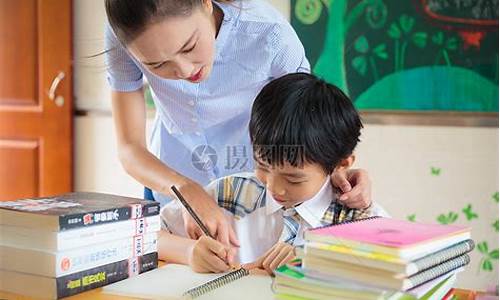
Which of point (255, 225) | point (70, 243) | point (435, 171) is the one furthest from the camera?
point (435, 171)

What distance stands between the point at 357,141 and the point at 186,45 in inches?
11.8

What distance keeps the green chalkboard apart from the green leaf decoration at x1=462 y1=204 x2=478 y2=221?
200 mm

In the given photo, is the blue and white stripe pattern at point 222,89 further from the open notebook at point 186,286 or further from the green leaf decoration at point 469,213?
the green leaf decoration at point 469,213

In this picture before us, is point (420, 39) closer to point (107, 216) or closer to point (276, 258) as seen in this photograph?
point (276, 258)

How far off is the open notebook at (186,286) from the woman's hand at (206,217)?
97 mm

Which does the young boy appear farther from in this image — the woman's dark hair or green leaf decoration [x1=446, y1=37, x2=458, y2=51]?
green leaf decoration [x1=446, y1=37, x2=458, y2=51]

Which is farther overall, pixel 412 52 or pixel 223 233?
pixel 412 52

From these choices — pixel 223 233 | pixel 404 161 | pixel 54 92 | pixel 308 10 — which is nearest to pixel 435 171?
pixel 404 161

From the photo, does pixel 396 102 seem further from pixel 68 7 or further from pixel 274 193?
pixel 68 7

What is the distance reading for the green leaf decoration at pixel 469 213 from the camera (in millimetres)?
1273

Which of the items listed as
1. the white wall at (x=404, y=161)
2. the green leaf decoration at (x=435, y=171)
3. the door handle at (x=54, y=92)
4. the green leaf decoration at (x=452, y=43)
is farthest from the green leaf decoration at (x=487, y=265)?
the door handle at (x=54, y=92)

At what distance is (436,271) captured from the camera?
28.4 inches

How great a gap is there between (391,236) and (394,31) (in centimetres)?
74

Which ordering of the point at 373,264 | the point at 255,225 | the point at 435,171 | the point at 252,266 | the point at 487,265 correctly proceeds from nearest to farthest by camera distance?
the point at 373,264 → the point at 252,266 → the point at 255,225 → the point at 487,265 → the point at 435,171
